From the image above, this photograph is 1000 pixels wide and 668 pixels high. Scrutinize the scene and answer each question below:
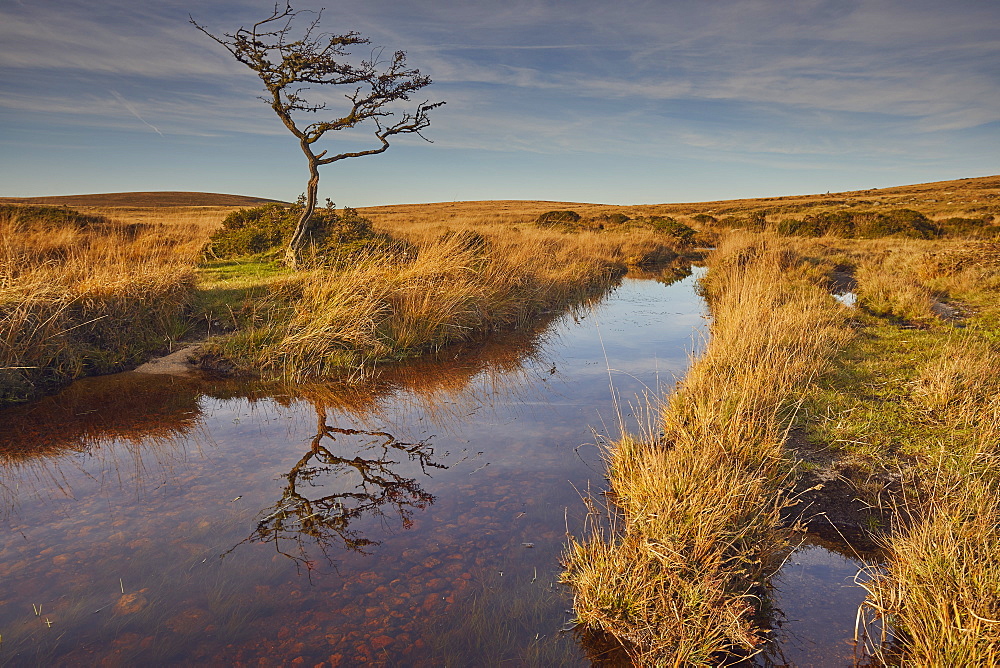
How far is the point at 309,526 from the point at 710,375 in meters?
3.92

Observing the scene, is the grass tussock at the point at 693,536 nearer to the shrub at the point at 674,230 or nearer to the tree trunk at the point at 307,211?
the tree trunk at the point at 307,211

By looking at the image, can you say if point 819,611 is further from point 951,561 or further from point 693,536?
point 693,536

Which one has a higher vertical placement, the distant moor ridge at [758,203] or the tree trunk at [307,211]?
the distant moor ridge at [758,203]

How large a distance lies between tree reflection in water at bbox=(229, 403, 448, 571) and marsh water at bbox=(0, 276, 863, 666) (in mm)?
19

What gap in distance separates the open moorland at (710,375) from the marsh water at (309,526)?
1.09 ft

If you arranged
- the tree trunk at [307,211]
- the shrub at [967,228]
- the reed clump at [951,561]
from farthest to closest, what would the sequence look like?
the shrub at [967,228], the tree trunk at [307,211], the reed clump at [951,561]

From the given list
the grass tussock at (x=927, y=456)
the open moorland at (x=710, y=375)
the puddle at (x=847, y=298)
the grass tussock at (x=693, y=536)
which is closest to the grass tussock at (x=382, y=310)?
the open moorland at (x=710, y=375)

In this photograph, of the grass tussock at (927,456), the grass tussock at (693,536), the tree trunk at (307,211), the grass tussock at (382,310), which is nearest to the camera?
the grass tussock at (927,456)

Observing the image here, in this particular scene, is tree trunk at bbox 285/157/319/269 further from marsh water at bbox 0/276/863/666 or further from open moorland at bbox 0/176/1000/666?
marsh water at bbox 0/276/863/666

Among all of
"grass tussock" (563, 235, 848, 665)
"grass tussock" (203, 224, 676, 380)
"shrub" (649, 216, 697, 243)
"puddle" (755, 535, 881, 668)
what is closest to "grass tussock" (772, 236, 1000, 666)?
"puddle" (755, 535, 881, 668)

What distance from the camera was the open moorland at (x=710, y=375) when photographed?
2.70 metres

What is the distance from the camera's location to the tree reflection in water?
3.54m

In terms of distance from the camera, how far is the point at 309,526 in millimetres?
3693

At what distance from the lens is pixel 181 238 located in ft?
42.4
